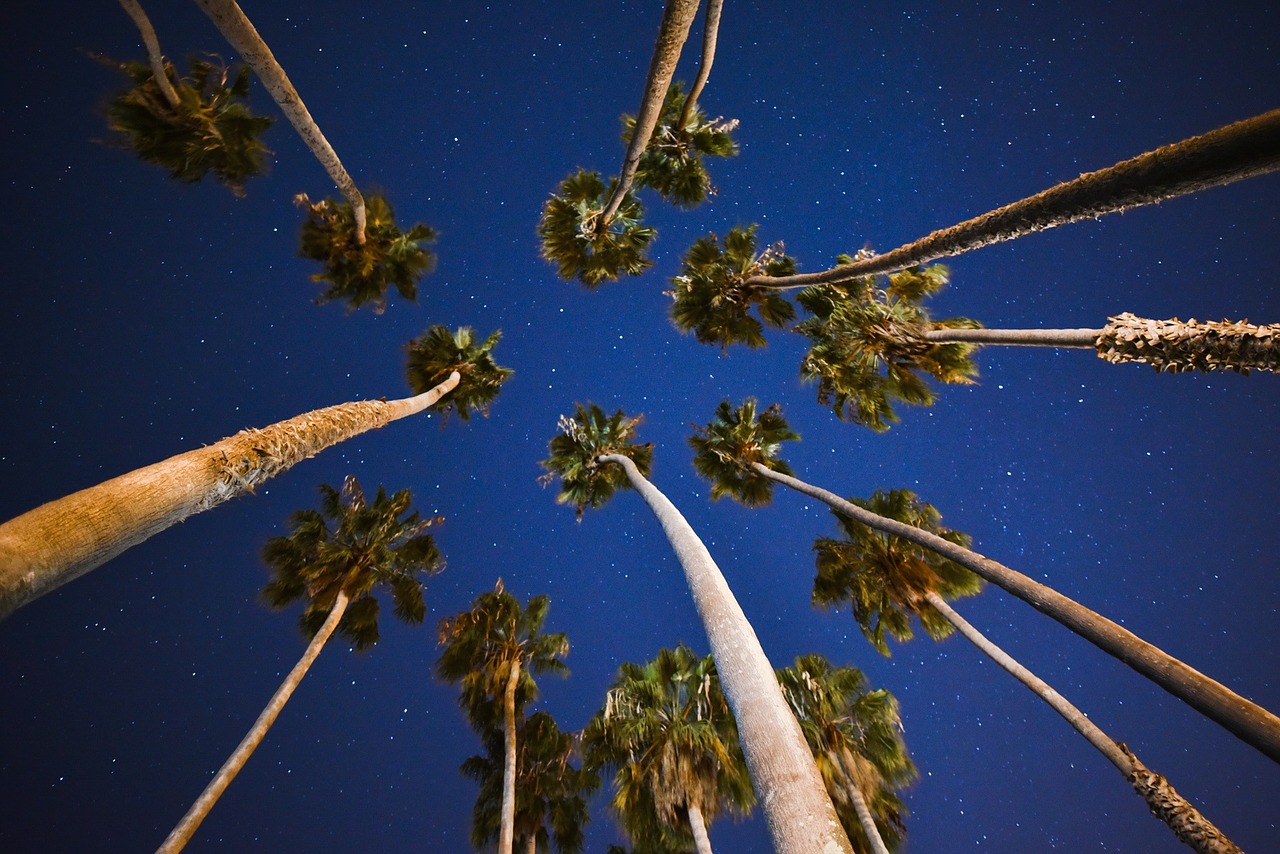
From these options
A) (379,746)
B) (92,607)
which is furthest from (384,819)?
(92,607)

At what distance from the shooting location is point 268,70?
5812 mm

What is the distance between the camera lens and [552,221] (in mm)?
12102

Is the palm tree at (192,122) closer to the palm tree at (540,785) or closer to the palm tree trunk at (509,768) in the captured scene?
the palm tree trunk at (509,768)

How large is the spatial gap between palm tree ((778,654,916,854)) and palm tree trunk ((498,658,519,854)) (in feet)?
22.9

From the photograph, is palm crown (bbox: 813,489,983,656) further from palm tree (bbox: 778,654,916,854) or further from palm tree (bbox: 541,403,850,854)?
palm tree (bbox: 541,403,850,854)

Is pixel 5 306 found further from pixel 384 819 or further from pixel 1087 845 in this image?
pixel 1087 845

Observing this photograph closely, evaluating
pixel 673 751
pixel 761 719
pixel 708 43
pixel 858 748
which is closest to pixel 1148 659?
pixel 761 719

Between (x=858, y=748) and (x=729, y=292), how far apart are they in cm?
1152

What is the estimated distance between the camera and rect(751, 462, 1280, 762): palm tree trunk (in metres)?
4.10

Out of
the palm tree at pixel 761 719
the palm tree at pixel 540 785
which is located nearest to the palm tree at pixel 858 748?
the palm tree at pixel 540 785

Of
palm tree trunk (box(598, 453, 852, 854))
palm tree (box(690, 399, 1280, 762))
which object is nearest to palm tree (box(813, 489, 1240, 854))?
palm tree (box(690, 399, 1280, 762))

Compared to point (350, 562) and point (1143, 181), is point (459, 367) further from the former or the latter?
point (1143, 181)

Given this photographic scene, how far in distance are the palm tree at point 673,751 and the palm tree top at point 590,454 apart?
18.0 ft

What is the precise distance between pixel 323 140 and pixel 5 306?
27376mm
